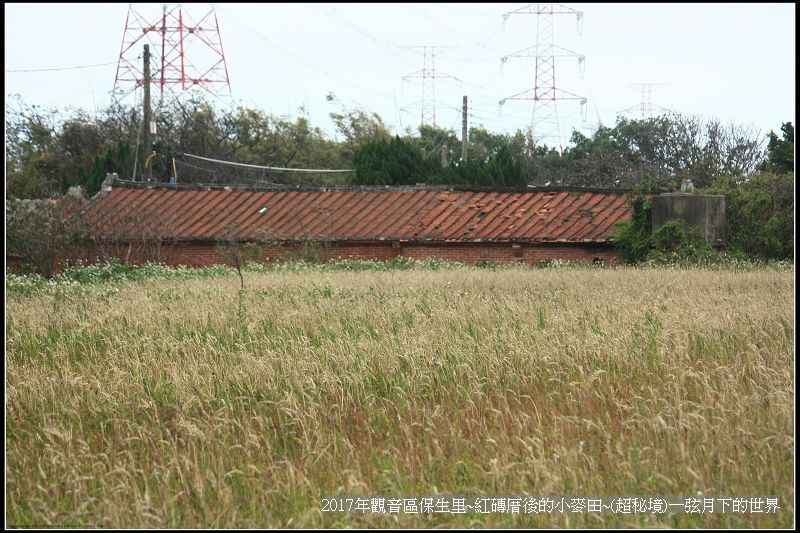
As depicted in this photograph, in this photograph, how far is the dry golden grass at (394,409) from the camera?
505cm

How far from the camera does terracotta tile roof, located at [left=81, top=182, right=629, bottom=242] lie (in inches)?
1014

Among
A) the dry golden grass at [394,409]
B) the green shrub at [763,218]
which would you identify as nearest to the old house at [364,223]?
the green shrub at [763,218]

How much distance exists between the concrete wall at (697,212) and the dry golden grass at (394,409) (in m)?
11.5

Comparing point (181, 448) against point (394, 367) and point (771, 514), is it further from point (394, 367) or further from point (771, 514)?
point (771, 514)

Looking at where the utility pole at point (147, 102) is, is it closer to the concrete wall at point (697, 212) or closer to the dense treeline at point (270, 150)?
the dense treeline at point (270, 150)

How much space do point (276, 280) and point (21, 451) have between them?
11.3 metres

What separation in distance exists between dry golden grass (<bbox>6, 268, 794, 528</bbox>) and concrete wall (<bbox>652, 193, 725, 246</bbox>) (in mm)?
11501

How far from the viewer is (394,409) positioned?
687 centimetres

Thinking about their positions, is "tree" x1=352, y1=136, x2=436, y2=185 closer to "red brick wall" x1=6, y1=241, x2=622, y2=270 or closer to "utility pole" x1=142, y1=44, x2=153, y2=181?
"utility pole" x1=142, y1=44, x2=153, y2=181

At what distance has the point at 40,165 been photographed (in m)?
48.0

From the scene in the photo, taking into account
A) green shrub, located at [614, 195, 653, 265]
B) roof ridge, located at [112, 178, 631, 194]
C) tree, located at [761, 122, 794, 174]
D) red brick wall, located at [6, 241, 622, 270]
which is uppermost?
tree, located at [761, 122, 794, 174]

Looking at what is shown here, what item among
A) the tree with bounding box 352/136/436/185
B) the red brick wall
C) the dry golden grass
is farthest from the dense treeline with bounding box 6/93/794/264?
the dry golden grass

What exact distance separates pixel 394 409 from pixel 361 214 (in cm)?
2095

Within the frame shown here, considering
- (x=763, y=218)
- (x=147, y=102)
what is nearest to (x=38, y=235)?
(x=147, y=102)
